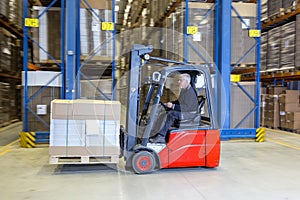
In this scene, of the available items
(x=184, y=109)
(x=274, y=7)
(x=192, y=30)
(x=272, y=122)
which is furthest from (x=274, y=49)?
(x=184, y=109)

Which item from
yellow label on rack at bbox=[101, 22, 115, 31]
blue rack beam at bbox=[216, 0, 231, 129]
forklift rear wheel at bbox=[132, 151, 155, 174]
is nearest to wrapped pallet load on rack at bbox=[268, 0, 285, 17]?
blue rack beam at bbox=[216, 0, 231, 129]

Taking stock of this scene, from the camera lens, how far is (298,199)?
3416 millimetres

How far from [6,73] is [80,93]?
3632mm

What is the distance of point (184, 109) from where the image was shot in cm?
441

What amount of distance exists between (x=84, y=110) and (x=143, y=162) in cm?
112

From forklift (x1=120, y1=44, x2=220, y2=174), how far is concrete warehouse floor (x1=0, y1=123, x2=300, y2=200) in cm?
17

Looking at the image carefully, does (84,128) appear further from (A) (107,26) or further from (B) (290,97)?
(B) (290,97)

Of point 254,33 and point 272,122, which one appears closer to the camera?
point 254,33

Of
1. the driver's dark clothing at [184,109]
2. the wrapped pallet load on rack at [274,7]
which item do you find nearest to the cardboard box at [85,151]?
the driver's dark clothing at [184,109]

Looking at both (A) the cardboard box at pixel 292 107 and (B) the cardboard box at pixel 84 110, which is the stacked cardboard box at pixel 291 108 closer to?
(A) the cardboard box at pixel 292 107

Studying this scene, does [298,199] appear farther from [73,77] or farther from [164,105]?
[73,77]

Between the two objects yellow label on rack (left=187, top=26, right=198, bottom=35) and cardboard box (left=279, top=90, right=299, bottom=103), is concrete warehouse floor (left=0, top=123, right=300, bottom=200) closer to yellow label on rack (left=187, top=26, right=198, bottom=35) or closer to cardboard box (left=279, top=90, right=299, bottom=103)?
yellow label on rack (left=187, top=26, right=198, bottom=35)

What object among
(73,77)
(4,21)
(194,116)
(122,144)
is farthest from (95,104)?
(4,21)

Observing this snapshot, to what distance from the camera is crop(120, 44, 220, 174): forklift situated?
14.2 ft
